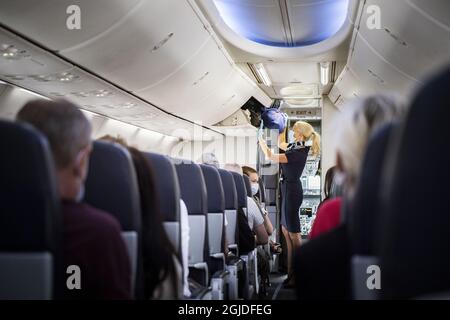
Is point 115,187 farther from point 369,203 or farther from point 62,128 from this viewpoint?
point 369,203

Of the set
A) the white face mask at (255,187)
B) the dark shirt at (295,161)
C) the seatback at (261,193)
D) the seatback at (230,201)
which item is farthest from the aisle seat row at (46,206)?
the seatback at (261,193)

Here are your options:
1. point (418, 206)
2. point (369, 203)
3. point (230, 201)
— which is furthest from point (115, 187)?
point (230, 201)

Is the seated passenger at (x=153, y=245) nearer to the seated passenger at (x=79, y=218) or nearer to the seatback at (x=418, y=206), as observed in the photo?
the seated passenger at (x=79, y=218)

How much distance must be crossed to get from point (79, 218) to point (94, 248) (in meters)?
0.10

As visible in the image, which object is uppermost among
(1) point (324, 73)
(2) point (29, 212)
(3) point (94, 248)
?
(1) point (324, 73)

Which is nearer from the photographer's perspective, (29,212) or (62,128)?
(29,212)

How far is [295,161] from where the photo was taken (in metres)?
6.41

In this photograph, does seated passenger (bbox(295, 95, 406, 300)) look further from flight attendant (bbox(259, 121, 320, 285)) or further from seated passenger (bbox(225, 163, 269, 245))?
flight attendant (bbox(259, 121, 320, 285))

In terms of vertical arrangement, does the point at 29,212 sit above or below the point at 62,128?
below

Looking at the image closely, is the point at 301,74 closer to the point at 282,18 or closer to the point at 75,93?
the point at 282,18

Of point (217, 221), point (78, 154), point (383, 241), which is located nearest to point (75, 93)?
point (217, 221)

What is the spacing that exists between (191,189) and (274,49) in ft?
20.7

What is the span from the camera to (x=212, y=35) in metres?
7.80
